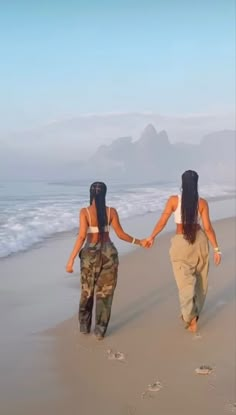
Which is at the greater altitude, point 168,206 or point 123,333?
point 168,206

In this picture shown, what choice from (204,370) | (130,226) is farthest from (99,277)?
(130,226)

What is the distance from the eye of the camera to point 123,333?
6.07m

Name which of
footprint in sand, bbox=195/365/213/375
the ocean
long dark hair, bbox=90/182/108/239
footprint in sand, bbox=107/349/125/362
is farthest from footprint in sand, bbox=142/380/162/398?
the ocean

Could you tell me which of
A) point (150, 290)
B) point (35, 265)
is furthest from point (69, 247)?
point (150, 290)

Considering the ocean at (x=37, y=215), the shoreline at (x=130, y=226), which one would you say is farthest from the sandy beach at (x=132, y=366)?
the ocean at (x=37, y=215)

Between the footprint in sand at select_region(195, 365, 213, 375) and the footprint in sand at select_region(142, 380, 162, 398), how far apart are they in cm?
43

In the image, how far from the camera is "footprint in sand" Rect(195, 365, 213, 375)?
16.3 ft

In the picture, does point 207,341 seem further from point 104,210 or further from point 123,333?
point 104,210

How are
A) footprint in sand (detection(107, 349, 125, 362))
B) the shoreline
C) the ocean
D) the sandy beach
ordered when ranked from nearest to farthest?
1. the sandy beach
2. footprint in sand (detection(107, 349, 125, 362))
3. the shoreline
4. the ocean

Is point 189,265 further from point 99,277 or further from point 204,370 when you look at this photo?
point 204,370

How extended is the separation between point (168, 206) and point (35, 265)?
4.31m

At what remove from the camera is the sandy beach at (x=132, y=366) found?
4.33 metres

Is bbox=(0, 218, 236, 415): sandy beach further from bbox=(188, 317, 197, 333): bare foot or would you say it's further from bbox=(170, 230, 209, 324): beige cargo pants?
bbox=(170, 230, 209, 324): beige cargo pants

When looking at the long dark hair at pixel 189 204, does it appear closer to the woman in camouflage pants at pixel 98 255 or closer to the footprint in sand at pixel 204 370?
the woman in camouflage pants at pixel 98 255
